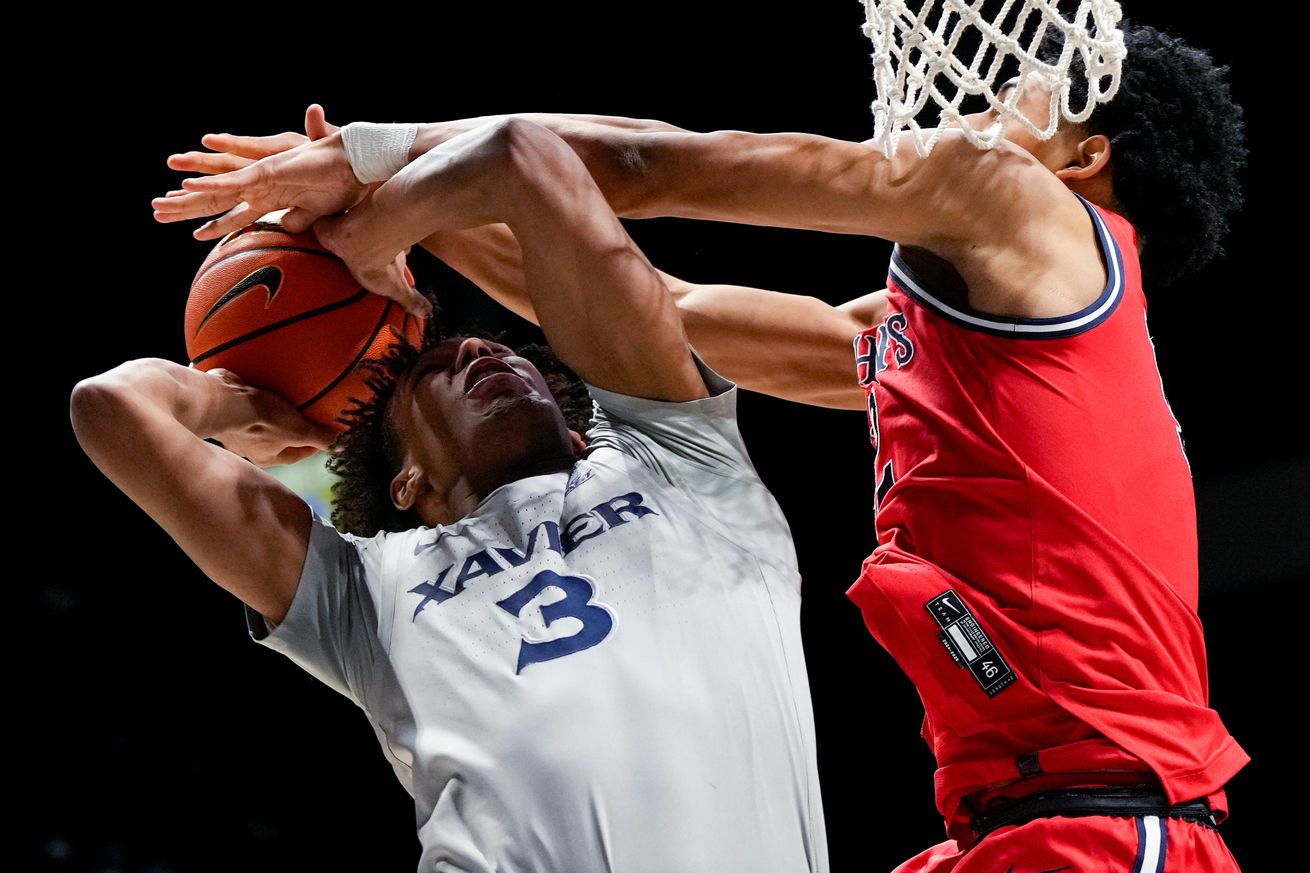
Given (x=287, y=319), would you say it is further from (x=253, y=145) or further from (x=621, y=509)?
(x=621, y=509)

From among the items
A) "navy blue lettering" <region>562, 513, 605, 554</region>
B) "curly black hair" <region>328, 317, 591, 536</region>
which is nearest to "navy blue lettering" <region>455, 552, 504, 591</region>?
"navy blue lettering" <region>562, 513, 605, 554</region>

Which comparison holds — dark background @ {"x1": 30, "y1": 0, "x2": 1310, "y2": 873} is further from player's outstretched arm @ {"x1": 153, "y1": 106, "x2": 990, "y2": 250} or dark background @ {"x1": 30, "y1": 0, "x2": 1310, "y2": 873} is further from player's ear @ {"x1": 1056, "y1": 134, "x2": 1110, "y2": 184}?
player's outstretched arm @ {"x1": 153, "y1": 106, "x2": 990, "y2": 250}

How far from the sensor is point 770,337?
301 centimetres

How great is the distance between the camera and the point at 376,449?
2.70 metres

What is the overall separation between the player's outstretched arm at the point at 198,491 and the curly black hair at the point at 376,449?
1.41 ft

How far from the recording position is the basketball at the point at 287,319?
2516mm

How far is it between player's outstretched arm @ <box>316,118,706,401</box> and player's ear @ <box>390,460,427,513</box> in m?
0.46

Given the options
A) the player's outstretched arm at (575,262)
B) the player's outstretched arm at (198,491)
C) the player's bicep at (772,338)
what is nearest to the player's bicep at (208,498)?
the player's outstretched arm at (198,491)

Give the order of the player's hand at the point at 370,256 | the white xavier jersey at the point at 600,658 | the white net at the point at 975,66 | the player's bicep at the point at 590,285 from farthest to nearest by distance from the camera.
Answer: the player's hand at the point at 370,256 → the white net at the point at 975,66 → the player's bicep at the point at 590,285 → the white xavier jersey at the point at 600,658

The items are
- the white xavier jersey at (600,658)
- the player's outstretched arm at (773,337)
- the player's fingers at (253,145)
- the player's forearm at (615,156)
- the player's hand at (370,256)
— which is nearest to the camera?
the white xavier jersey at (600,658)

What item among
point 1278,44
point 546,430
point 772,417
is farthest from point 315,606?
point 1278,44

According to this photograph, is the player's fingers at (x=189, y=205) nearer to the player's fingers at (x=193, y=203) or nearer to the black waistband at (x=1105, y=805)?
the player's fingers at (x=193, y=203)

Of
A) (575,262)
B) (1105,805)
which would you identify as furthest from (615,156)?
(1105,805)

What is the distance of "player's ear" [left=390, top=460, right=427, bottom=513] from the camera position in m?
2.45
